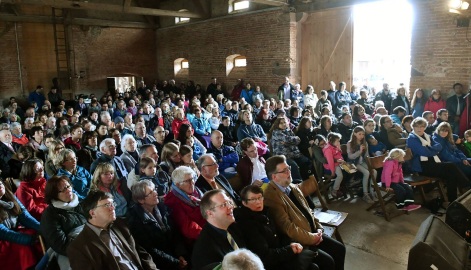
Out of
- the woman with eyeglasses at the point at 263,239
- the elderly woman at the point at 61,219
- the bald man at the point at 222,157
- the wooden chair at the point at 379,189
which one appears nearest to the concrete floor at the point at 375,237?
the wooden chair at the point at 379,189

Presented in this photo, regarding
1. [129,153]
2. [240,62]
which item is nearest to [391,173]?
[129,153]

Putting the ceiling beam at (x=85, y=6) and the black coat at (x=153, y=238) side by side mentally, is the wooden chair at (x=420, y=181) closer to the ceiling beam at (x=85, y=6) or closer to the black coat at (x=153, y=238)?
the black coat at (x=153, y=238)

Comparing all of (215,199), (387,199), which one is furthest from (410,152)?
(215,199)

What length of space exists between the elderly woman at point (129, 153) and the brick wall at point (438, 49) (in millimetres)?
7190

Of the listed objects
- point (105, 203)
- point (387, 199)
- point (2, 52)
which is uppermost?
point (2, 52)

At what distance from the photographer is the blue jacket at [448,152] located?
5.52m

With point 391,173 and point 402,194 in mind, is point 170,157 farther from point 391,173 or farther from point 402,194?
point 402,194

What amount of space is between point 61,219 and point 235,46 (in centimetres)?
1076

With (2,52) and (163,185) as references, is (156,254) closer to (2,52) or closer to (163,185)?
(163,185)

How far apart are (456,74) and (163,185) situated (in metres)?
7.53

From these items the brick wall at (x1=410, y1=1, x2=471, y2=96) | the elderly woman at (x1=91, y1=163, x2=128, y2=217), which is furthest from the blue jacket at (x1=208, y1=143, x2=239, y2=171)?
the brick wall at (x1=410, y1=1, x2=471, y2=96)

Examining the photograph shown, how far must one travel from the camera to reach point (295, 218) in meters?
3.24

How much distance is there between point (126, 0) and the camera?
11.4 m

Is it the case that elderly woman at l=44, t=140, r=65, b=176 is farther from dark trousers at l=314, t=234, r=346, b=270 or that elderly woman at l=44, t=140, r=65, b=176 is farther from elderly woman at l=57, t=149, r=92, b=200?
dark trousers at l=314, t=234, r=346, b=270
